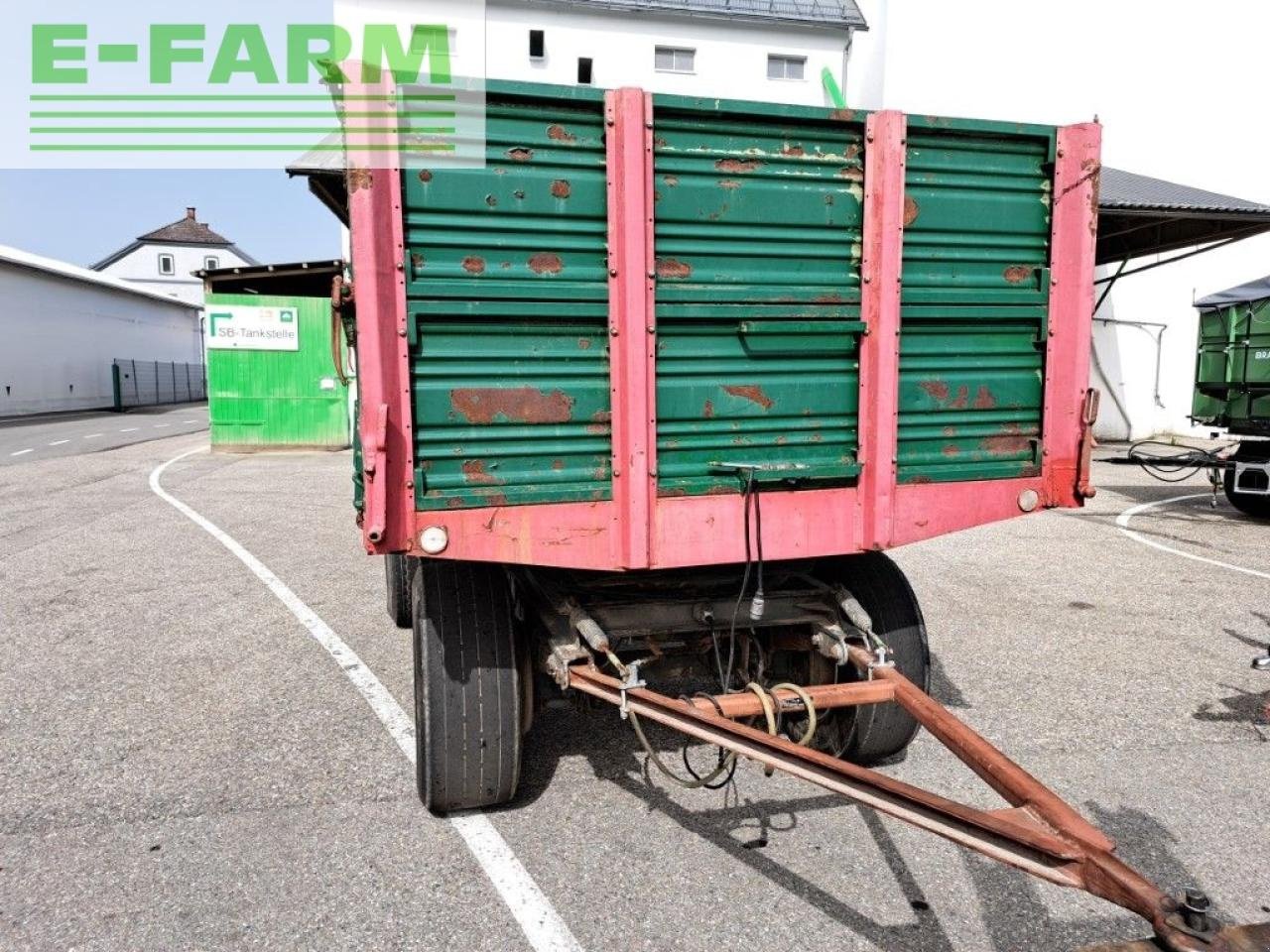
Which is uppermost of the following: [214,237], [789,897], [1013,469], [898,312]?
[214,237]

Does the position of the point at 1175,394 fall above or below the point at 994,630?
above

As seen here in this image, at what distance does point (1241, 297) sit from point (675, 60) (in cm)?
1930

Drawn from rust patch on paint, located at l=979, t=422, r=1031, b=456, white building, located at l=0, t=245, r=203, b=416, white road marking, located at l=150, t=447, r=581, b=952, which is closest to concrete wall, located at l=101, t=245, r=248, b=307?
white building, located at l=0, t=245, r=203, b=416

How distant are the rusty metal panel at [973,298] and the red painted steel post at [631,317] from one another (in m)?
0.98

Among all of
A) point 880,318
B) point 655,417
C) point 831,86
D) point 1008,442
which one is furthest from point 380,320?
point 831,86

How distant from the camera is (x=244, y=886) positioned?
287cm

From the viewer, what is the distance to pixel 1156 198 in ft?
32.9

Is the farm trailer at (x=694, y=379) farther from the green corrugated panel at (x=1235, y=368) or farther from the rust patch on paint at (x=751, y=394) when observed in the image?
the green corrugated panel at (x=1235, y=368)

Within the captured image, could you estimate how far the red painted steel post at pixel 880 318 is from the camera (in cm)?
305

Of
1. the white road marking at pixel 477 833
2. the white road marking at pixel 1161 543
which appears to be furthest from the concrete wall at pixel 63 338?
the white road marking at pixel 1161 543

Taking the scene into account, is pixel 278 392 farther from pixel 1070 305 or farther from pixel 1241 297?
pixel 1070 305

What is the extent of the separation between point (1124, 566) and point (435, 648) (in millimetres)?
7031

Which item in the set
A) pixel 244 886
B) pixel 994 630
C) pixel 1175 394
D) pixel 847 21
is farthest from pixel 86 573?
pixel 847 21

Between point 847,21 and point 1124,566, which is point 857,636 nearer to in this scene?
point 1124,566
